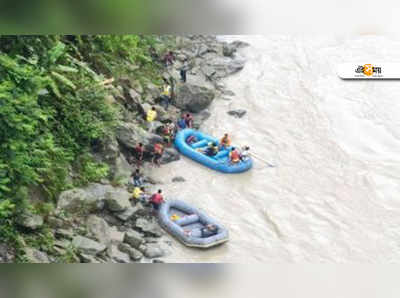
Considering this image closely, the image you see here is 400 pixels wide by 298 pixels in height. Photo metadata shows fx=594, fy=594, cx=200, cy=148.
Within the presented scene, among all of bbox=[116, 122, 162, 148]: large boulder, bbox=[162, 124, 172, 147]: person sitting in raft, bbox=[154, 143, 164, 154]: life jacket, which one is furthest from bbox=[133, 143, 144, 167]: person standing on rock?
bbox=[162, 124, 172, 147]: person sitting in raft

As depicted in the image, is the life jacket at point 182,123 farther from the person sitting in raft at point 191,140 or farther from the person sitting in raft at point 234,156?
the person sitting in raft at point 234,156

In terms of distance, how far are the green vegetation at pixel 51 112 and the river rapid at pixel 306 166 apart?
200cm

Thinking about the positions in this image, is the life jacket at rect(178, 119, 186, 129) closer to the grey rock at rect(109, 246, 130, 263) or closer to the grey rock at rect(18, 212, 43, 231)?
the grey rock at rect(109, 246, 130, 263)

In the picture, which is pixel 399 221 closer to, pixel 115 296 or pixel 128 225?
pixel 128 225

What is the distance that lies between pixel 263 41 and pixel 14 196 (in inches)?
500

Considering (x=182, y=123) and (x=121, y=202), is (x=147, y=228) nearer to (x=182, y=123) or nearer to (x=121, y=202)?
(x=121, y=202)

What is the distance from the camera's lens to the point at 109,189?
10.6m

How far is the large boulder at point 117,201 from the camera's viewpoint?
10.2 meters

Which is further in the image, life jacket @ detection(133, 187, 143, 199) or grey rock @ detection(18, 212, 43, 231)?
life jacket @ detection(133, 187, 143, 199)

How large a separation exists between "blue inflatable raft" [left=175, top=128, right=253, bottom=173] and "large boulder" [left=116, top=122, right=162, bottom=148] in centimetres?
77

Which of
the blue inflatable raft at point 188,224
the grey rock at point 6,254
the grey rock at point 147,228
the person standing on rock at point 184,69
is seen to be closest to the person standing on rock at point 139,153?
the blue inflatable raft at point 188,224

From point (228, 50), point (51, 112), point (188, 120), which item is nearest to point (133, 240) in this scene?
point (51, 112)

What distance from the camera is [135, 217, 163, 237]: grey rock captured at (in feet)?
33.9

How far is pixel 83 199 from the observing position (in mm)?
9859
